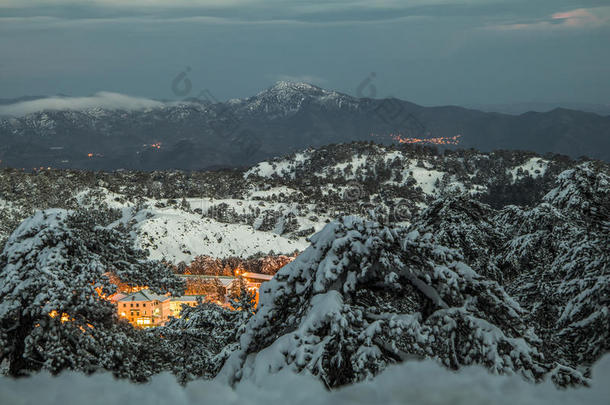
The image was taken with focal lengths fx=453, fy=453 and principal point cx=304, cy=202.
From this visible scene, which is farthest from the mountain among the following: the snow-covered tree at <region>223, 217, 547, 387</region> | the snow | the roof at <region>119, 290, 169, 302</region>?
Answer: the snow

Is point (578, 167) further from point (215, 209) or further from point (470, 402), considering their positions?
point (215, 209)

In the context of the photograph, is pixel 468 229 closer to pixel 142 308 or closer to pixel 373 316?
pixel 373 316

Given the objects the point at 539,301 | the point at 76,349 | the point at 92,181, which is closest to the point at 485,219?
the point at 539,301

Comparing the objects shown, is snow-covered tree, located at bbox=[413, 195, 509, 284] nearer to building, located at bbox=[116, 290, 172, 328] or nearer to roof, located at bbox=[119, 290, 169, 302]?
roof, located at bbox=[119, 290, 169, 302]

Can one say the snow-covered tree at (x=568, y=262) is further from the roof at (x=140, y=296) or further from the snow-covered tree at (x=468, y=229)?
the roof at (x=140, y=296)

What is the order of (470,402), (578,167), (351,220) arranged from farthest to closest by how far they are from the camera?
(578,167), (351,220), (470,402)

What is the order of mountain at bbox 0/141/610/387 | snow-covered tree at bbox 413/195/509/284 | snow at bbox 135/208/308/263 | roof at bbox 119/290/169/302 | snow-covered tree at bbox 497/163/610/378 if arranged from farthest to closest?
1. snow at bbox 135/208/308/263
2. roof at bbox 119/290/169/302
3. snow-covered tree at bbox 413/195/509/284
4. snow-covered tree at bbox 497/163/610/378
5. mountain at bbox 0/141/610/387

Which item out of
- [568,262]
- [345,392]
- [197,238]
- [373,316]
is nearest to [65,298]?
[373,316]

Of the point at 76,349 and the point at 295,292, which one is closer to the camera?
the point at 295,292

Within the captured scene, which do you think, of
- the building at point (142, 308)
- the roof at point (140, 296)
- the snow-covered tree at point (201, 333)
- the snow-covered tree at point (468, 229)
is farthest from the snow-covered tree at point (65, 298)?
the building at point (142, 308)
